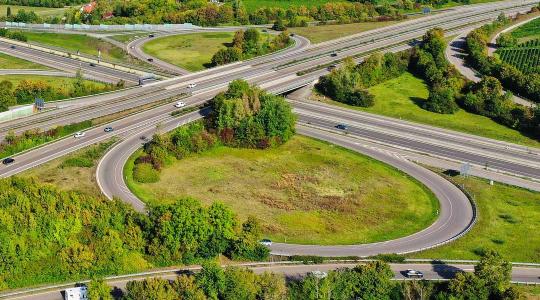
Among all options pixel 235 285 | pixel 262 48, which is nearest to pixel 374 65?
pixel 262 48

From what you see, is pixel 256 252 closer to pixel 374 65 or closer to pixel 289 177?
pixel 289 177

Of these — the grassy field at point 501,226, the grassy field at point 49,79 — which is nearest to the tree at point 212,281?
the grassy field at point 501,226

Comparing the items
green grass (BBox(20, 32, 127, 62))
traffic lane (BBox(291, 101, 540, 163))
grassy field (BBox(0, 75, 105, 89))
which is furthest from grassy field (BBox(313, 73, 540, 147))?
green grass (BBox(20, 32, 127, 62))

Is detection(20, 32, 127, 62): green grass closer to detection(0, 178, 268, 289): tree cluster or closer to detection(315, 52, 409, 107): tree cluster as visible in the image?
detection(315, 52, 409, 107): tree cluster

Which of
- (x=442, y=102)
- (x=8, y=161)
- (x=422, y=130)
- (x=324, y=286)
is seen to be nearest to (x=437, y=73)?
(x=442, y=102)

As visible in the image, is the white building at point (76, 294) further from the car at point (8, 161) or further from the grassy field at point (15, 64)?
the grassy field at point (15, 64)

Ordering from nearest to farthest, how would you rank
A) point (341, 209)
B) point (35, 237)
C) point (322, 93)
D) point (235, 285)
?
point (235, 285), point (35, 237), point (341, 209), point (322, 93)

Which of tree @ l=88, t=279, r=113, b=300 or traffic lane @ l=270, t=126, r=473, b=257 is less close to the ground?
tree @ l=88, t=279, r=113, b=300

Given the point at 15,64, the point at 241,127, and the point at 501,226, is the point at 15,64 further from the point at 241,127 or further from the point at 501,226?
the point at 501,226
